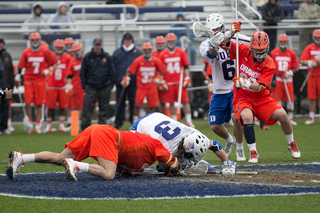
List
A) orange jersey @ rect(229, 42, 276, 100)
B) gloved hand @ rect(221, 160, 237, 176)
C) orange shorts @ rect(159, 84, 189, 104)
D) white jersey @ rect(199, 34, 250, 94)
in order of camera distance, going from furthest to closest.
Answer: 1. orange shorts @ rect(159, 84, 189, 104)
2. white jersey @ rect(199, 34, 250, 94)
3. orange jersey @ rect(229, 42, 276, 100)
4. gloved hand @ rect(221, 160, 237, 176)

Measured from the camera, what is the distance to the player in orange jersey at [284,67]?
13.8 meters

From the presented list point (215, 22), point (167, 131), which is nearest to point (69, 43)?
point (215, 22)

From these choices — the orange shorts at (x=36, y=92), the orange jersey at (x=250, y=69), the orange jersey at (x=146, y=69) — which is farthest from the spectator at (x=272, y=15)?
the orange jersey at (x=250, y=69)

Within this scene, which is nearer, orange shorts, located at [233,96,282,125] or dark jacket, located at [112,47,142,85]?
orange shorts, located at [233,96,282,125]

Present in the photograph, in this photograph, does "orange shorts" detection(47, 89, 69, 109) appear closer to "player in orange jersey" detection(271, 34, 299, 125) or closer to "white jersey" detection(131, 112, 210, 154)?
"player in orange jersey" detection(271, 34, 299, 125)

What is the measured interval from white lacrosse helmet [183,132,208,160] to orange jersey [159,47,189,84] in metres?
7.97

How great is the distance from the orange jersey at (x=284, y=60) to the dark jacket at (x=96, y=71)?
4.67 metres

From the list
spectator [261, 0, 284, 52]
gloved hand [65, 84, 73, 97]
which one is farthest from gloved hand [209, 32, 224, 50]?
spectator [261, 0, 284, 52]

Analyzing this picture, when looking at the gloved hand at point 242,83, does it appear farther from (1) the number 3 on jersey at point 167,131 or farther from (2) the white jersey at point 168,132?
(1) the number 3 on jersey at point 167,131

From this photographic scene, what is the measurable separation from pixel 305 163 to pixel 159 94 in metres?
7.02

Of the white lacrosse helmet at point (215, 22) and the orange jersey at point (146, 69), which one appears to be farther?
the orange jersey at point (146, 69)

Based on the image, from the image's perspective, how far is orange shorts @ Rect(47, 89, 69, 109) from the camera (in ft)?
45.0

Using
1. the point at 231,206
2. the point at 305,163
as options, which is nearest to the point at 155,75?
the point at 305,163

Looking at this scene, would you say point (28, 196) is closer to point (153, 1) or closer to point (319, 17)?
point (319, 17)
